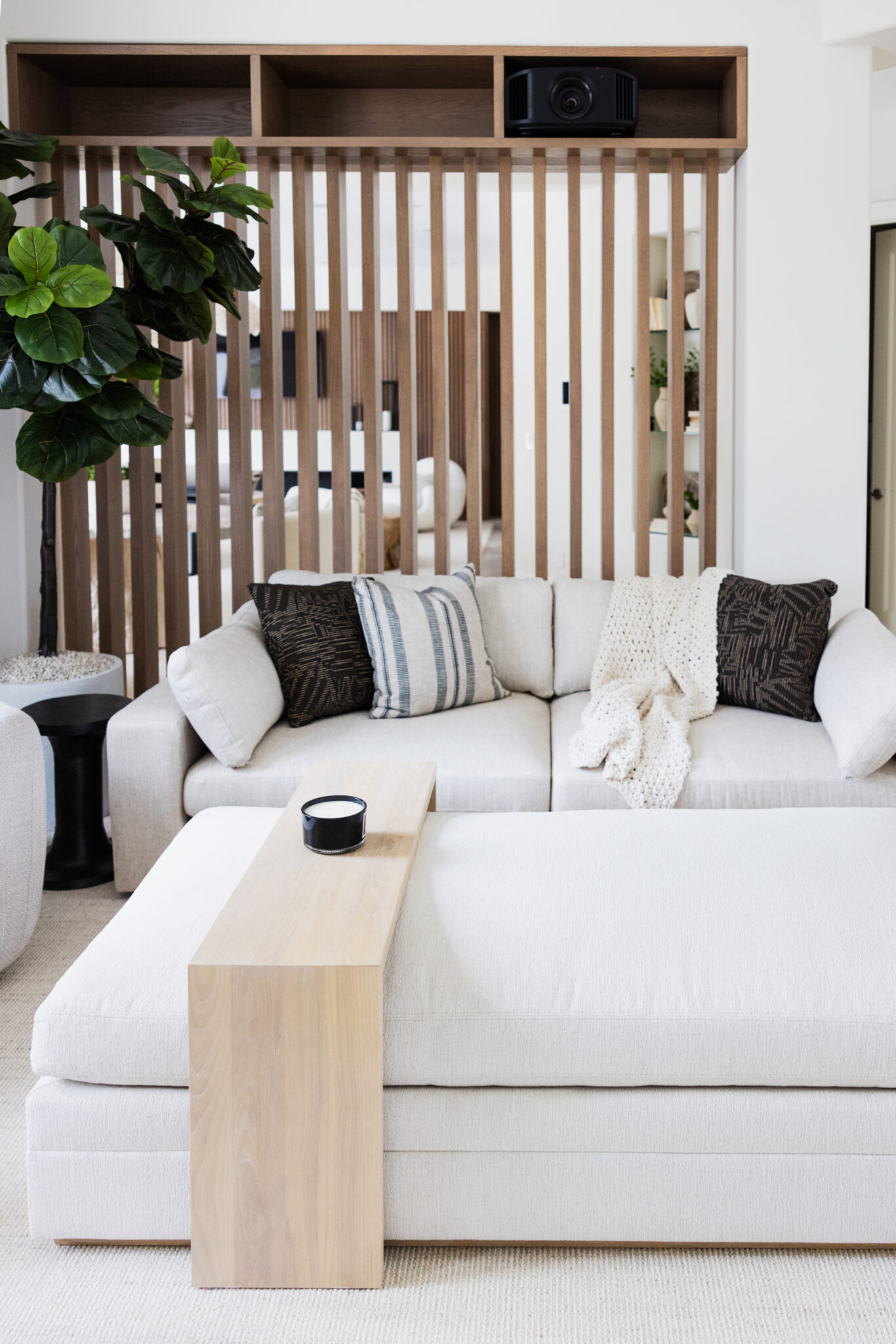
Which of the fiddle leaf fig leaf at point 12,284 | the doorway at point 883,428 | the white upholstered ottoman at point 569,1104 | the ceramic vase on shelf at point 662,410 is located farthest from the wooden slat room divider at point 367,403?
the white upholstered ottoman at point 569,1104

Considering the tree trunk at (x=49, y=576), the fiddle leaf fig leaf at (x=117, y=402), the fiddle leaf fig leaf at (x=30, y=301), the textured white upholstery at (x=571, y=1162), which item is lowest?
the textured white upholstery at (x=571, y=1162)

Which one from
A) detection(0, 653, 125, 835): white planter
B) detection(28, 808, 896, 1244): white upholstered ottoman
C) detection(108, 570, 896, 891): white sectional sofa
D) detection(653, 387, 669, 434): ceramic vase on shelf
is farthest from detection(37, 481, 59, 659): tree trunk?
detection(653, 387, 669, 434): ceramic vase on shelf

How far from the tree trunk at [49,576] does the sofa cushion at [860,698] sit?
7.29ft

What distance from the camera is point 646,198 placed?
12.6 feet

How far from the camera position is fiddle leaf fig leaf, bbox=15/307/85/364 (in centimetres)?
284

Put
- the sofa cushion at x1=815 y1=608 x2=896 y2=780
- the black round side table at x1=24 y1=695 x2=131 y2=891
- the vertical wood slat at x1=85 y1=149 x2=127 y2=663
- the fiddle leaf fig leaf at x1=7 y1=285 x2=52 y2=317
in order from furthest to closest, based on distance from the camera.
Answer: the vertical wood slat at x1=85 y1=149 x2=127 y2=663 → the black round side table at x1=24 y1=695 x2=131 y2=891 → the fiddle leaf fig leaf at x1=7 y1=285 x2=52 y2=317 → the sofa cushion at x1=815 y1=608 x2=896 y2=780

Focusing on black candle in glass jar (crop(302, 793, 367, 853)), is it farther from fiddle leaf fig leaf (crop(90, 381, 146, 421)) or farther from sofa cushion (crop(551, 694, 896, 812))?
fiddle leaf fig leaf (crop(90, 381, 146, 421))

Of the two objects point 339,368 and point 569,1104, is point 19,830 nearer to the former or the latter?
point 569,1104

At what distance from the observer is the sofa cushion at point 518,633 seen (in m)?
3.49

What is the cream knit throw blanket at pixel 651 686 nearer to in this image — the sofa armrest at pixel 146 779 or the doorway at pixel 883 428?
the sofa armrest at pixel 146 779

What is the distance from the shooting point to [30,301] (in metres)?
2.84

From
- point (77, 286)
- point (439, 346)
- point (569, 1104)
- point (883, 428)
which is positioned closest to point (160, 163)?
point (77, 286)

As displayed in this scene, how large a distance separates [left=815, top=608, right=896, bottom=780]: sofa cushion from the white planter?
2013 millimetres

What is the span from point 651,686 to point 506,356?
1471 mm
